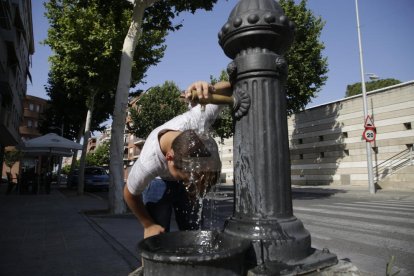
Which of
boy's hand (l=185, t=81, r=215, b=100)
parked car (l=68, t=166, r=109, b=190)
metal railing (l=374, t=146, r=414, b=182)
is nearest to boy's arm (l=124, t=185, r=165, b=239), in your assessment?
boy's hand (l=185, t=81, r=215, b=100)

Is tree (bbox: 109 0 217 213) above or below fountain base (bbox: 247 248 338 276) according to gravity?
above

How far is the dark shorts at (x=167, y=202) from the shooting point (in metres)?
2.58

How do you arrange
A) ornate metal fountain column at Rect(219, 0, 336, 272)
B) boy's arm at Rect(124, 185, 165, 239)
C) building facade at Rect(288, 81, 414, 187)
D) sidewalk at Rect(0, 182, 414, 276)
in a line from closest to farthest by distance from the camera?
ornate metal fountain column at Rect(219, 0, 336, 272)
boy's arm at Rect(124, 185, 165, 239)
sidewalk at Rect(0, 182, 414, 276)
building facade at Rect(288, 81, 414, 187)

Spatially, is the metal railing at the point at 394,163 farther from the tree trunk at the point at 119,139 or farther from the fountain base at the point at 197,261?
the fountain base at the point at 197,261

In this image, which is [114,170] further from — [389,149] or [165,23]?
Result: [389,149]

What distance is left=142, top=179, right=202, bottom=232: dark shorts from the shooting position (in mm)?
2578

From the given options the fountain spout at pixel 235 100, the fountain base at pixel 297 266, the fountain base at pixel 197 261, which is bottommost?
the fountain base at pixel 297 266

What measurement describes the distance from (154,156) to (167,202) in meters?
0.64

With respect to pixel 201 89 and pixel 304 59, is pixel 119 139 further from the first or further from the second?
pixel 304 59

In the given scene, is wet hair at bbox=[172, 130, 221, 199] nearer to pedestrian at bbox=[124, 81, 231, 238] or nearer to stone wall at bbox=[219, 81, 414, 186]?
pedestrian at bbox=[124, 81, 231, 238]

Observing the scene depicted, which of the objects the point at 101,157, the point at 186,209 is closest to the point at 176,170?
the point at 186,209

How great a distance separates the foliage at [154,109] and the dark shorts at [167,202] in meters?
29.6

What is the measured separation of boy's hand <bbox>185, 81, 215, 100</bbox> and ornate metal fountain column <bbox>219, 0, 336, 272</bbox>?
200 mm

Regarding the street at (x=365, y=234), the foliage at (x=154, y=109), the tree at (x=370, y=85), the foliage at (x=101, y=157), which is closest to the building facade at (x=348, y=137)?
the street at (x=365, y=234)
